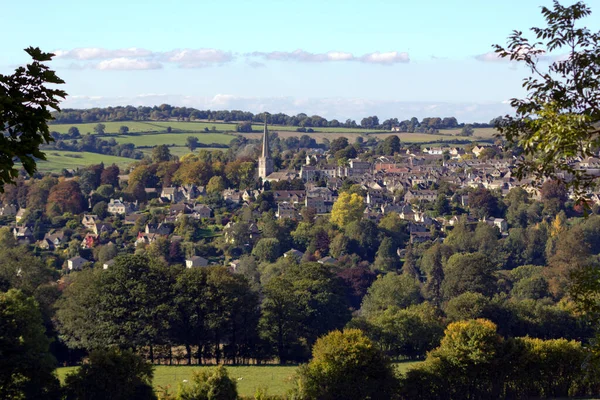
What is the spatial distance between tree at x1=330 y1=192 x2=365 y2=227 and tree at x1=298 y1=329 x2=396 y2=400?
2270 inches

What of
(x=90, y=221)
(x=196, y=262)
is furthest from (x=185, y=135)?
(x=196, y=262)

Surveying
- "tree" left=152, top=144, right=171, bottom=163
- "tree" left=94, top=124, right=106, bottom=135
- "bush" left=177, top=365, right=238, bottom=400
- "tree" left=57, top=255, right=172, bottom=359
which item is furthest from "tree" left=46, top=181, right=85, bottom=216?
"bush" left=177, top=365, right=238, bottom=400

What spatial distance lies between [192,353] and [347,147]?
101019 millimetres

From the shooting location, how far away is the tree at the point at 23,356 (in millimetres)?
30141

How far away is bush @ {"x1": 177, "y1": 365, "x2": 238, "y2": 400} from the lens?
1168 inches

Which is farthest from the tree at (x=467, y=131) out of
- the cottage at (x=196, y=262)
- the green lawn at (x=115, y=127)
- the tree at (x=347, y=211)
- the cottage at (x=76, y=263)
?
the cottage at (x=76, y=263)

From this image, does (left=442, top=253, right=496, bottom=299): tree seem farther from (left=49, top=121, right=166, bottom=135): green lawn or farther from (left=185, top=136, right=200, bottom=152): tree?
(left=49, top=121, right=166, bottom=135): green lawn

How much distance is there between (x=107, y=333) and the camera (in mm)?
41469

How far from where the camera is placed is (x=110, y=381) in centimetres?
3081

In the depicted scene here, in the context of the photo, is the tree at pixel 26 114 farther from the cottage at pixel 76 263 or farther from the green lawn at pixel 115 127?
the green lawn at pixel 115 127

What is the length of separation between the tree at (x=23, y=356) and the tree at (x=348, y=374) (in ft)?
26.7

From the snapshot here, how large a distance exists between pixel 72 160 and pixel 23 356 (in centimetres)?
10683

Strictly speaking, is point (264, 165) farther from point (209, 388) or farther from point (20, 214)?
point (209, 388)

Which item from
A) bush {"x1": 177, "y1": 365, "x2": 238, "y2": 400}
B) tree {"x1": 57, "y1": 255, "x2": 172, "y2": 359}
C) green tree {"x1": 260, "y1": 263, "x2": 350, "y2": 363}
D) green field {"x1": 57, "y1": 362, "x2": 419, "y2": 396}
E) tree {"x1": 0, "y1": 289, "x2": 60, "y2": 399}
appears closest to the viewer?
bush {"x1": 177, "y1": 365, "x2": 238, "y2": 400}
